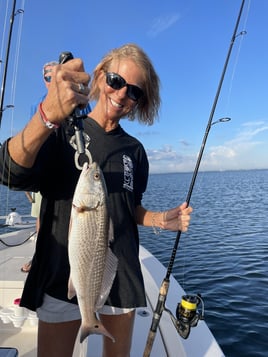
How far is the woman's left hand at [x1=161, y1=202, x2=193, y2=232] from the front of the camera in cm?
230

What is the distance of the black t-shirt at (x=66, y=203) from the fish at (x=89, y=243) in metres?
0.19

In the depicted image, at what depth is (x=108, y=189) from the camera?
1.95m

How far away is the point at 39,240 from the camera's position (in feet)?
6.05

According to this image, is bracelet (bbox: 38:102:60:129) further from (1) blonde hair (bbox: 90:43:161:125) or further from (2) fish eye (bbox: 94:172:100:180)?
(1) blonde hair (bbox: 90:43:161:125)

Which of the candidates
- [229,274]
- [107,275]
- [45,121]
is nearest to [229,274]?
[229,274]

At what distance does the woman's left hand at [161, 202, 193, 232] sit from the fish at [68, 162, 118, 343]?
78 centimetres

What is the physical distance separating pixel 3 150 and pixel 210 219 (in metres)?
15.8

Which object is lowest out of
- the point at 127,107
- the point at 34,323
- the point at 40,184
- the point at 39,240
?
the point at 34,323

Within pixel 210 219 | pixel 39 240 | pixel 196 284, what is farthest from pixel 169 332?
pixel 210 219

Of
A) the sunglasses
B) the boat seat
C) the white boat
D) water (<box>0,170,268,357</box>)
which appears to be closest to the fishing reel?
the white boat

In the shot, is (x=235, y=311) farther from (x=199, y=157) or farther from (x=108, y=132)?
(x=108, y=132)

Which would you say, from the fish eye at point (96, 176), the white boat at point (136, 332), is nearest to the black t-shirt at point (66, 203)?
the fish eye at point (96, 176)

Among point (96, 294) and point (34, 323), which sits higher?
point (96, 294)

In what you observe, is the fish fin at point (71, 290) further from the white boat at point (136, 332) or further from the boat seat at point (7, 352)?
the white boat at point (136, 332)
